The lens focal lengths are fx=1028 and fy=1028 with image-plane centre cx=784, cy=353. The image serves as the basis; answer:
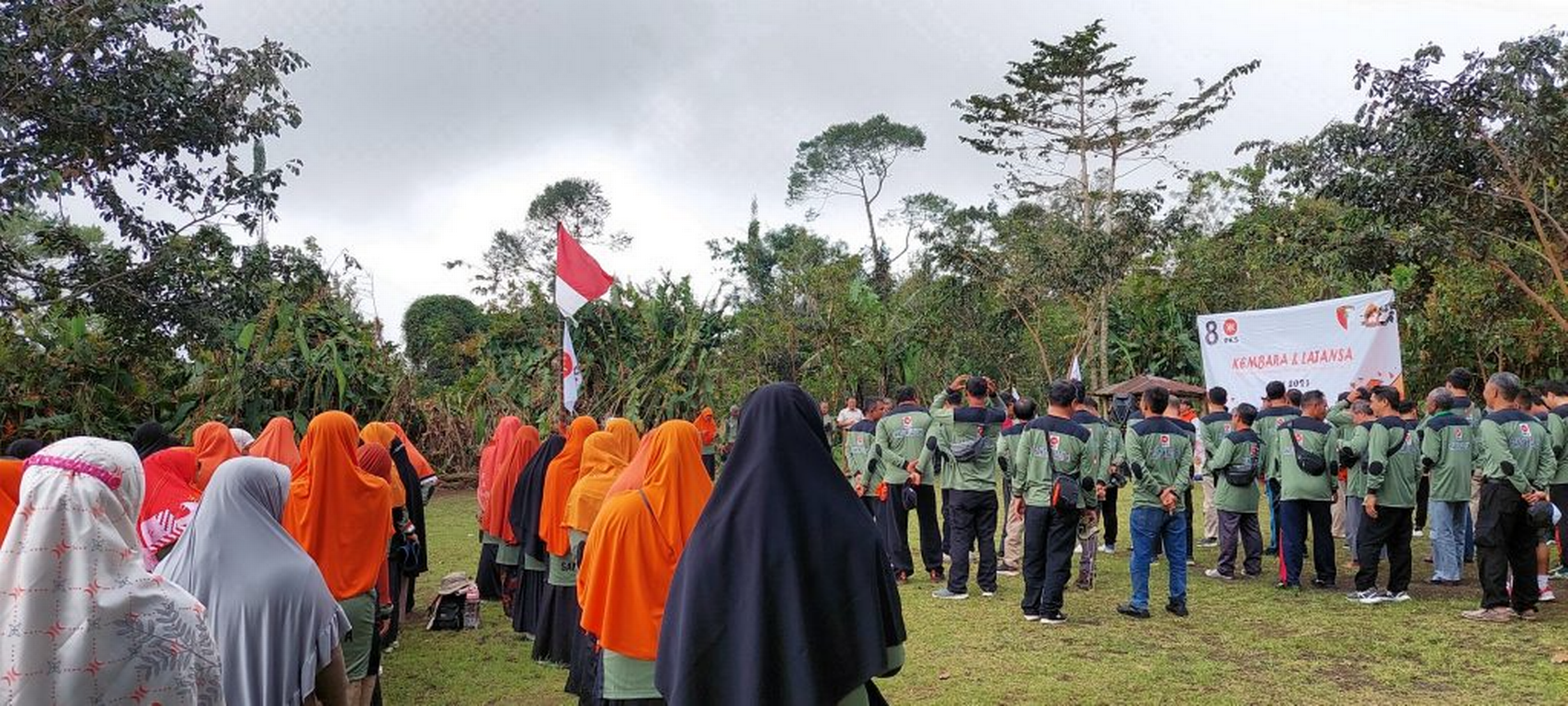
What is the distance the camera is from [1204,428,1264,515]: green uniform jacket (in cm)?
853

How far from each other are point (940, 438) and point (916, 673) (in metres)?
2.92

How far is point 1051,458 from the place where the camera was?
7.41 m

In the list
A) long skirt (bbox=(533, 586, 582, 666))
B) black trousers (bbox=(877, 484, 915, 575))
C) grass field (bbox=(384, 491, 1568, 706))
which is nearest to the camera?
grass field (bbox=(384, 491, 1568, 706))

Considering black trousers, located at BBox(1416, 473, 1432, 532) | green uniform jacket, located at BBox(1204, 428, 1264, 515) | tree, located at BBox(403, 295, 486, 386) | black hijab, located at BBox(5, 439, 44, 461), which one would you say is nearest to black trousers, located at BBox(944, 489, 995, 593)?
green uniform jacket, located at BBox(1204, 428, 1264, 515)

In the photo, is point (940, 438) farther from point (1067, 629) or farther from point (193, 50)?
point (193, 50)

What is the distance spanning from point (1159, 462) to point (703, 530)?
5.24 metres

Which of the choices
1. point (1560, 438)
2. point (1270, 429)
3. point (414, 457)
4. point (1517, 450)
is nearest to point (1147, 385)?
point (1270, 429)

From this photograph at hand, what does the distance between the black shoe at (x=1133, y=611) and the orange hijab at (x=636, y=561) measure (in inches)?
191

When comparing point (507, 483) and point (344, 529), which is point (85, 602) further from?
point (507, 483)

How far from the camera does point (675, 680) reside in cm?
304

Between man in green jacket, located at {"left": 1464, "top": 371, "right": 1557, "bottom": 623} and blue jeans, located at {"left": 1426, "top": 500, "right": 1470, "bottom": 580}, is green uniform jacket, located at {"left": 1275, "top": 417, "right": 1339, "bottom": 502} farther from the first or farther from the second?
man in green jacket, located at {"left": 1464, "top": 371, "right": 1557, "bottom": 623}

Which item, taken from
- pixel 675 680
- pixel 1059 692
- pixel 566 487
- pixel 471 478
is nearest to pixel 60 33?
pixel 566 487

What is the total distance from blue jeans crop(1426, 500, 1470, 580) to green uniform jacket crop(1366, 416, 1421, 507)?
645mm

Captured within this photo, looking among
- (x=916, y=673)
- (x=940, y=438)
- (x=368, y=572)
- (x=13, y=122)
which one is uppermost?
(x=13, y=122)
